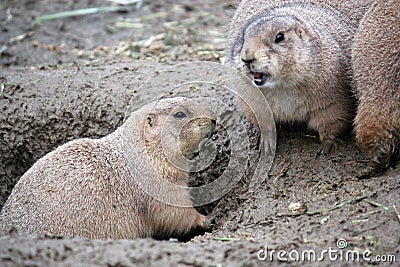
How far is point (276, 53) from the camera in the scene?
6.45m

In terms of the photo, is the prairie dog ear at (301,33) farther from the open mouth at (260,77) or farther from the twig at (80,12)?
the twig at (80,12)

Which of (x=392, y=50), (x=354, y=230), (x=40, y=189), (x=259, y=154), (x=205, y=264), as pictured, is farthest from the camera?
(x=259, y=154)

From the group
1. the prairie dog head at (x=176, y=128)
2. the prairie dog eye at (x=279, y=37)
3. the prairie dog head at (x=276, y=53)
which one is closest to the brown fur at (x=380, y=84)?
the prairie dog head at (x=276, y=53)

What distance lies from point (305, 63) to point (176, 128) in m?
1.50

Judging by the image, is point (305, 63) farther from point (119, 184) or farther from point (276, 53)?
point (119, 184)

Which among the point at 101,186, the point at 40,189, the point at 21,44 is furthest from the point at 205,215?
the point at 21,44

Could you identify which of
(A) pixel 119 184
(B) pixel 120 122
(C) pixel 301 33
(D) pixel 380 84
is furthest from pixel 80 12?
(D) pixel 380 84

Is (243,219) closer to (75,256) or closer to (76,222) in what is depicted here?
(76,222)

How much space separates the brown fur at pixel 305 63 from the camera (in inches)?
254

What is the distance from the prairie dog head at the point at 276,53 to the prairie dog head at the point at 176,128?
733 mm

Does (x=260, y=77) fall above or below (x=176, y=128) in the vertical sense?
above

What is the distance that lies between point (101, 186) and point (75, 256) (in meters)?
1.65

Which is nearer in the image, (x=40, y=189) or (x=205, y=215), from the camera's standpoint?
(x=40, y=189)

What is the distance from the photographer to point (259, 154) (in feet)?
23.8
